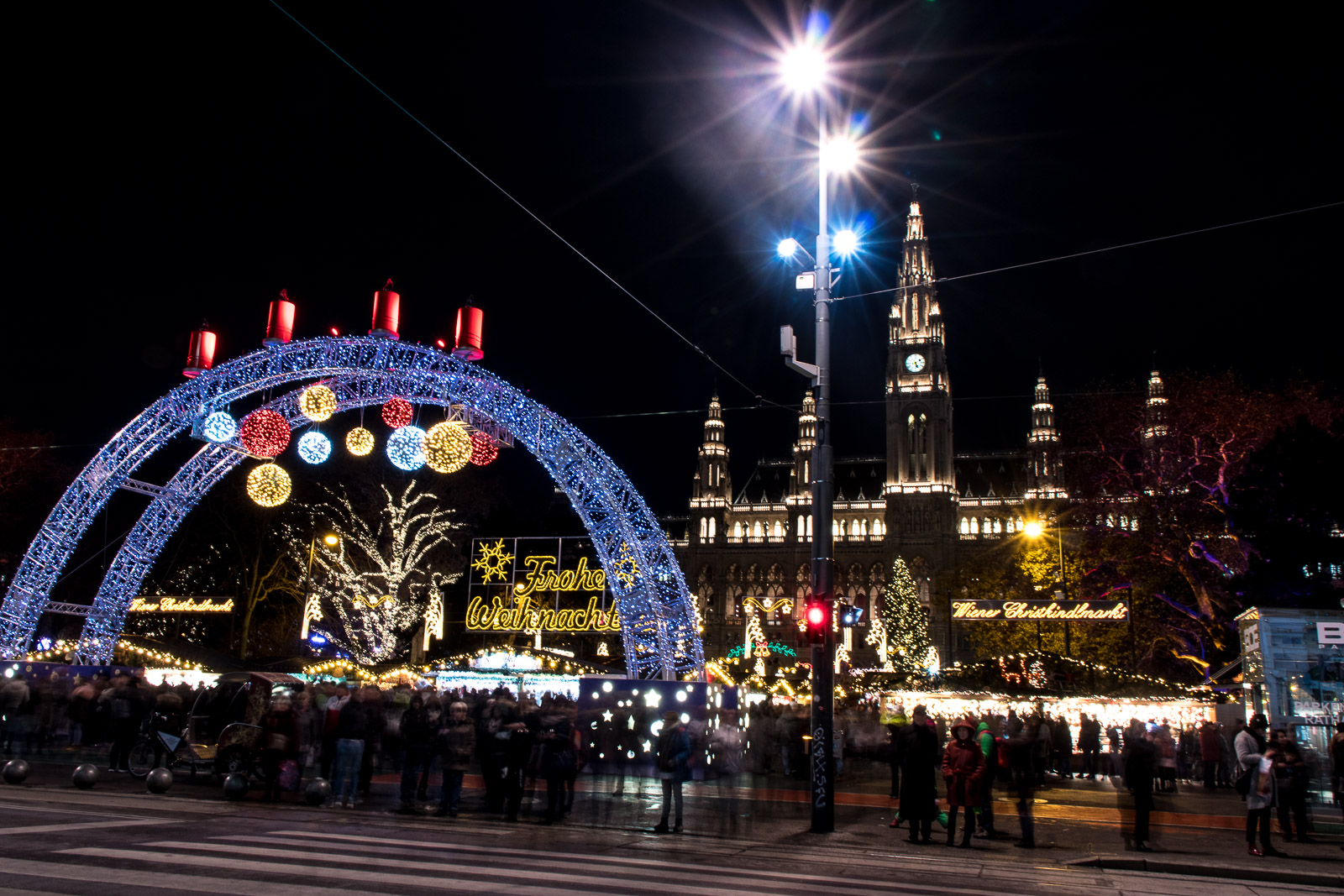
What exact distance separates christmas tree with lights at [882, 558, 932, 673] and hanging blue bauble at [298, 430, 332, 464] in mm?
60969

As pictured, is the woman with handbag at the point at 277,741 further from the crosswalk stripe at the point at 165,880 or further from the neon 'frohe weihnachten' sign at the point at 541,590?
the neon 'frohe weihnachten' sign at the point at 541,590

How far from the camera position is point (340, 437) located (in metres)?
43.1

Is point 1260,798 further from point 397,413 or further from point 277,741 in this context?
point 397,413

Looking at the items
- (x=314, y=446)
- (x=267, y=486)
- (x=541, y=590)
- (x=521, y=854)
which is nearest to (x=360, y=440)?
(x=314, y=446)

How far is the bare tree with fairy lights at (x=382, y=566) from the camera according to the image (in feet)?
132

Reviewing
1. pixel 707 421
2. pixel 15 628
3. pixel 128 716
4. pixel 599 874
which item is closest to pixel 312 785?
pixel 128 716

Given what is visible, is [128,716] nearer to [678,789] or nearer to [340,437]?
[678,789]

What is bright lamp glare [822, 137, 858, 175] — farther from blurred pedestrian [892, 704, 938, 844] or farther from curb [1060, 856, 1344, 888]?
curb [1060, 856, 1344, 888]

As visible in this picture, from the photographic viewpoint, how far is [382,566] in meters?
39.8

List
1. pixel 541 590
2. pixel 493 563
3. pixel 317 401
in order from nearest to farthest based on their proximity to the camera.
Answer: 1. pixel 317 401
2. pixel 541 590
3. pixel 493 563

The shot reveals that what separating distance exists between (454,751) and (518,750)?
799 mm

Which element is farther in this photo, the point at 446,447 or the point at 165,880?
the point at 446,447

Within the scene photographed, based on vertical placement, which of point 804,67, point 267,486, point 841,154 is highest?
point 804,67

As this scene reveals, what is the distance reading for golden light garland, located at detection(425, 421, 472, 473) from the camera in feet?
Result: 65.4
